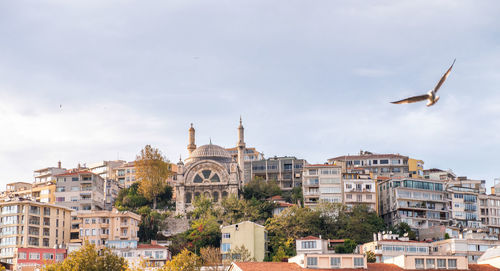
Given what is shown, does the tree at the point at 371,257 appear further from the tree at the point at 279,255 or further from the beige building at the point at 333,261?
the beige building at the point at 333,261

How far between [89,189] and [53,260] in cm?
2632

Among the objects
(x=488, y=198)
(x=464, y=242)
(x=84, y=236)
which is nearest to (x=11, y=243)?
(x=84, y=236)

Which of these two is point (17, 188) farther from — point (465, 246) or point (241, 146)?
point (465, 246)

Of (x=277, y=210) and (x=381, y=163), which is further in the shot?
(x=381, y=163)

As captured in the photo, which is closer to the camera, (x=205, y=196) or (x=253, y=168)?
(x=205, y=196)

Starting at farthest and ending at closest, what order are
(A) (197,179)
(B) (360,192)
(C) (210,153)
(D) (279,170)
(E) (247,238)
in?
(D) (279,170) < (C) (210,153) < (A) (197,179) < (B) (360,192) < (E) (247,238)

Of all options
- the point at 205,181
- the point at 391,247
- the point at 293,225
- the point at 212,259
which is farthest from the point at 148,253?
the point at 205,181

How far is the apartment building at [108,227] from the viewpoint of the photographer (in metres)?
90.4

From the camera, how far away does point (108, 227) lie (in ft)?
300

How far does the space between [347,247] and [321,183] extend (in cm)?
1962

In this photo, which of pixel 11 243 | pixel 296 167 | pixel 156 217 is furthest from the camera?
pixel 296 167

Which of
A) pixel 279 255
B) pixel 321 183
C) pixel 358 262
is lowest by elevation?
pixel 358 262

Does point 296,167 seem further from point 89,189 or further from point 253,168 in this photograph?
point 89,189

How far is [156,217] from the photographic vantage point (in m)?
96.5
